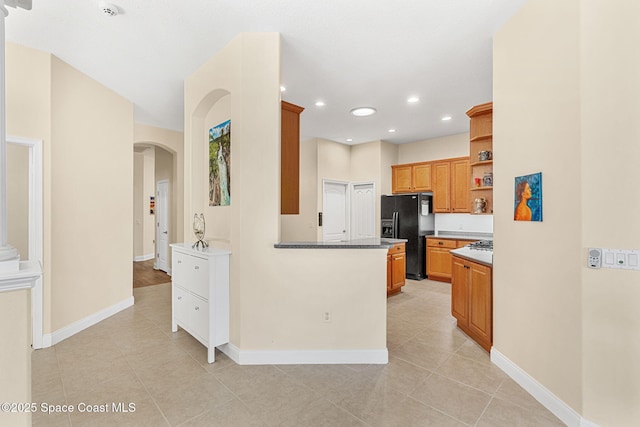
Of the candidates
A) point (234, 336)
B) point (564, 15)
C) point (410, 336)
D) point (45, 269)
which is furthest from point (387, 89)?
point (45, 269)

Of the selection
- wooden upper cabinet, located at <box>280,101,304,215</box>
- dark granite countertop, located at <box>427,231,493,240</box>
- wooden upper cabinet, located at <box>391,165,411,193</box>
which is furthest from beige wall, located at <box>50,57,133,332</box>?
dark granite countertop, located at <box>427,231,493,240</box>

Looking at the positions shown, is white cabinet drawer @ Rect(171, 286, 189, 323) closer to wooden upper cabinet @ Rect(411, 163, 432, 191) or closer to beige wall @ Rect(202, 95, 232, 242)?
beige wall @ Rect(202, 95, 232, 242)

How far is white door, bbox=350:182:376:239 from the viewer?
6.70 metres

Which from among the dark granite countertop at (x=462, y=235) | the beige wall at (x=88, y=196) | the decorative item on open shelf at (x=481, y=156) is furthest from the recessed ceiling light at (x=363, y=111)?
the beige wall at (x=88, y=196)

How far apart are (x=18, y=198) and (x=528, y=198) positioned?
17.4 feet

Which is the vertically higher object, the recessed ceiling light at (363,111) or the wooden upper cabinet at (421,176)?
the recessed ceiling light at (363,111)

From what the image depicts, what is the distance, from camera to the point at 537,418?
6.47 ft

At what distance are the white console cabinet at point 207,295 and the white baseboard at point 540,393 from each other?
7.94ft

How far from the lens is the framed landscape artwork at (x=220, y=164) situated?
10.1 feet

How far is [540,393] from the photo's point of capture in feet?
7.01

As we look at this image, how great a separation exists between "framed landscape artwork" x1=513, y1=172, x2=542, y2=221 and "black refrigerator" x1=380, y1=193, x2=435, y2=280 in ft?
11.7

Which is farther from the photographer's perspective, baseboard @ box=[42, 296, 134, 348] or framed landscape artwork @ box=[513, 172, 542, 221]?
baseboard @ box=[42, 296, 134, 348]

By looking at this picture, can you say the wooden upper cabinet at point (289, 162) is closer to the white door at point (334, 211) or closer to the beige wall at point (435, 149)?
the white door at point (334, 211)

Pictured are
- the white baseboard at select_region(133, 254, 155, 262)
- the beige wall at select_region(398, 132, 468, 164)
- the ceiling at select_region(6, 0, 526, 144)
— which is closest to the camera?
the ceiling at select_region(6, 0, 526, 144)
